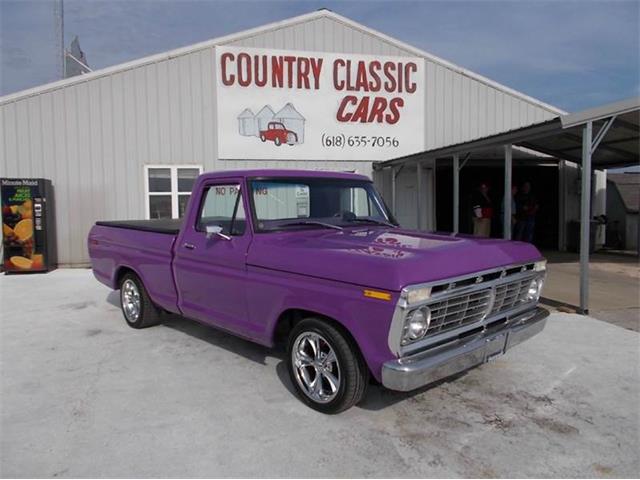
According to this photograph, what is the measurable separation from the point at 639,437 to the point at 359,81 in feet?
36.1

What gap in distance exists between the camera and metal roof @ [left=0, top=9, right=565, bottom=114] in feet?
36.5

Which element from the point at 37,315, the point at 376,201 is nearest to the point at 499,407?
the point at 376,201

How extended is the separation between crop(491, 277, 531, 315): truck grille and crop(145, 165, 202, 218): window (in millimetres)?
9177

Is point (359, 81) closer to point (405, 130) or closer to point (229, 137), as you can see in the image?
point (405, 130)

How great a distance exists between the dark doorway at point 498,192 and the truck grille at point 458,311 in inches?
453

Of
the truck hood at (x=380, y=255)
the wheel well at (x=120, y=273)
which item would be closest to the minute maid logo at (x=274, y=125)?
the wheel well at (x=120, y=273)

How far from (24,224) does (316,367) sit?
9.27 metres

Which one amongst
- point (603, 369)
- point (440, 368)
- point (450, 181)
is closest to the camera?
point (440, 368)

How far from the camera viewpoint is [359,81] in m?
12.9

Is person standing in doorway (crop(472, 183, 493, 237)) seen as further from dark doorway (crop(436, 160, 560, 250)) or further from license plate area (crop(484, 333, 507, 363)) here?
license plate area (crop(484, 333, 507, 363))

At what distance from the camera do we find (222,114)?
12.0 metres

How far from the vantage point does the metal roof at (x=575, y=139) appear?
267 inches

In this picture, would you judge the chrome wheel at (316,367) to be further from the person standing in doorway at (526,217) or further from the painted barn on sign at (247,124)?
the person standing in doorway at (526,217)

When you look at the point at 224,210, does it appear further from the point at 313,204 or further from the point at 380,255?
the point at 380,255
